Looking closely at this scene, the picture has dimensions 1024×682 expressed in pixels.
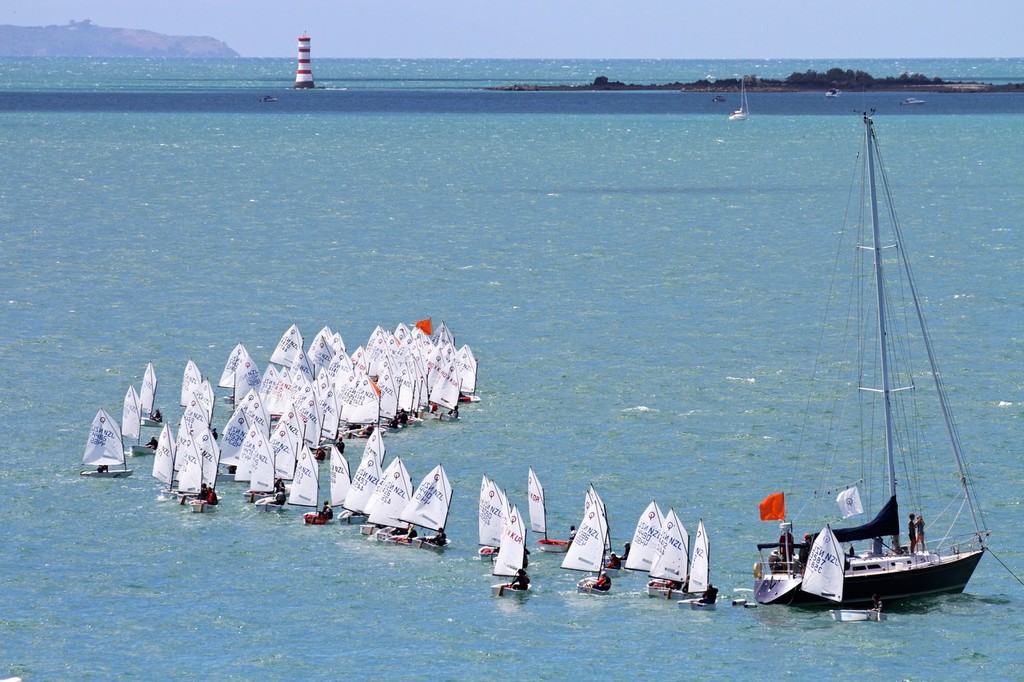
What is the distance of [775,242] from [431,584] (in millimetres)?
116846

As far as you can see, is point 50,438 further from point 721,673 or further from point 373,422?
point 721,673

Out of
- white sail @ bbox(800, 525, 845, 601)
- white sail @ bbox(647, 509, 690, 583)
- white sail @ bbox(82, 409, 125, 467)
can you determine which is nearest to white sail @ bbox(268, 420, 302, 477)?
white sail @ bbox(82, 409, 125, 467)

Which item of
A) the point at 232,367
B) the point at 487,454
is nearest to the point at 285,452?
the point at 487,454

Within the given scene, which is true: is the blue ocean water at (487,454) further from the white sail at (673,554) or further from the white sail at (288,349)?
the white sail at (288,349)

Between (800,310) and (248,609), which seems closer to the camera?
(248,609)

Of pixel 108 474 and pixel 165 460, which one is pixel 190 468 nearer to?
pixel 165 460

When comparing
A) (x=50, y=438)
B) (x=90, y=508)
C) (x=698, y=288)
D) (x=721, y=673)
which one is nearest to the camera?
(x=721, y=673)

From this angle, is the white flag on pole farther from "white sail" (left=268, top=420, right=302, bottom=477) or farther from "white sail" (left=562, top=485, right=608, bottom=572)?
"white sail" (left=268, top=420, right=302, bottom=477)

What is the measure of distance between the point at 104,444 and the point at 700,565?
3318cm

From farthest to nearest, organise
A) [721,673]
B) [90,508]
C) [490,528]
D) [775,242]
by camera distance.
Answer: [775,242], [90,508], [490,528], [721,673]

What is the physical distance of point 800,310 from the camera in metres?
135

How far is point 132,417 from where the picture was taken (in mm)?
90875

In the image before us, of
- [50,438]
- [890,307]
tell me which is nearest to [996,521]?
[50,438]

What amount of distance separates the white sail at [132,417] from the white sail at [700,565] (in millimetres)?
35380
